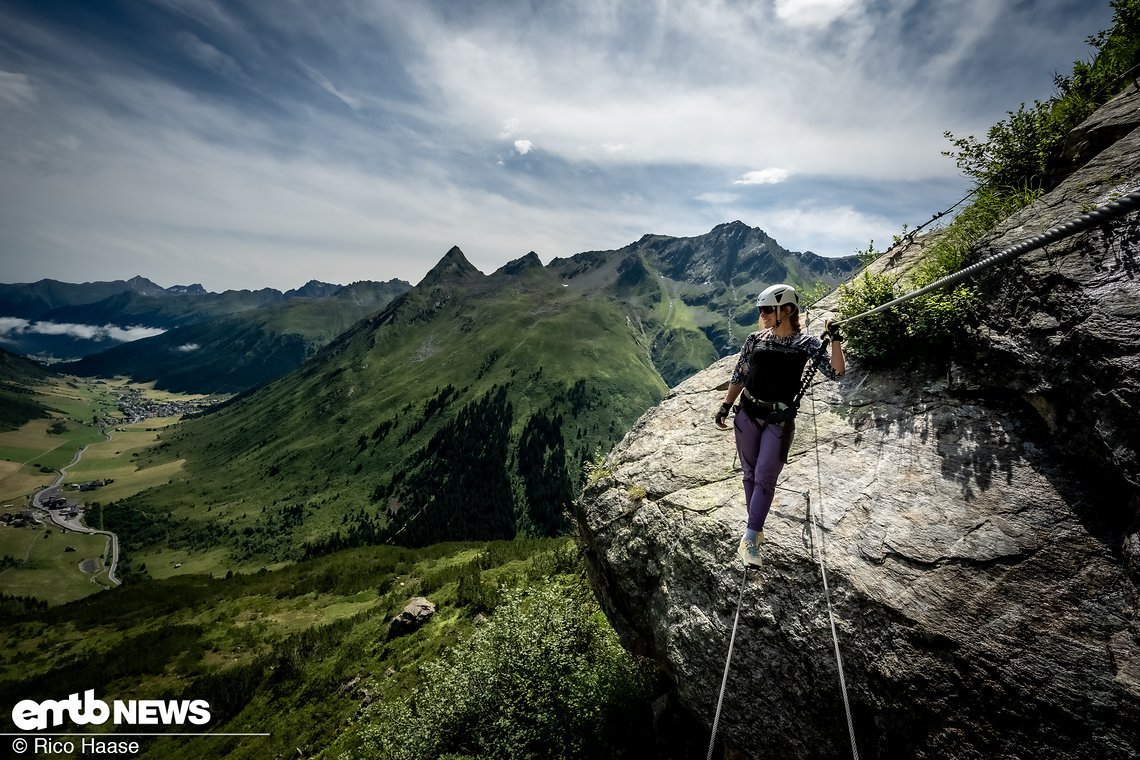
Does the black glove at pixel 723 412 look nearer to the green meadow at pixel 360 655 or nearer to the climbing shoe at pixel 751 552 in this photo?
Result: the climbing shoe at pixel 751 552

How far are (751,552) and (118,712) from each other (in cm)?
12023

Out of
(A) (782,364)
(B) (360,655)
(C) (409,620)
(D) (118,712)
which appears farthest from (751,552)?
(D) (118,712)

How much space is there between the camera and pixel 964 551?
7.71m

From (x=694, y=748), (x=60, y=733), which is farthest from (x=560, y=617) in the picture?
(x=60, y=733)

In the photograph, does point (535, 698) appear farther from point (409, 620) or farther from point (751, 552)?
point (409, 620)

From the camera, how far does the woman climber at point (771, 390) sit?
922 centimetres

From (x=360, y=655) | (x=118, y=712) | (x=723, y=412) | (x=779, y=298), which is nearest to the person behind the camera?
(x=779, y=298)

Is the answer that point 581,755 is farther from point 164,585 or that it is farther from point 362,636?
point 164,585

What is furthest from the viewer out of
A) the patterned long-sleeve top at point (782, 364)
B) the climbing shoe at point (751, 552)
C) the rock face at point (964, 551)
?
the patterned long-sleeve top at point (782, 364)

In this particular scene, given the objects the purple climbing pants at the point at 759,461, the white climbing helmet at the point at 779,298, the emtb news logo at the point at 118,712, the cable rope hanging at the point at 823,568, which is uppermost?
the white climbing helmet at the point at 779,298

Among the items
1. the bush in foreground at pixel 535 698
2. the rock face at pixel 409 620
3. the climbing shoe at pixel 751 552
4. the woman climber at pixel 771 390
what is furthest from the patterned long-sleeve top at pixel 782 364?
the rock face at pixel 409 620

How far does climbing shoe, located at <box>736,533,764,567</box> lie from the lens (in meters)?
9.13

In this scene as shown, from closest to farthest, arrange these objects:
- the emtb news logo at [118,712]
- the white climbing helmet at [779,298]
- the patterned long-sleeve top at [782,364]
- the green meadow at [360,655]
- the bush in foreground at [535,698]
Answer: the patterned long-sleeve top at [782,364], the white climbing helmet at [779,298], the bush in foreground at [535,698], the green meadow at [360,655], the emtb news logo at [118,712]

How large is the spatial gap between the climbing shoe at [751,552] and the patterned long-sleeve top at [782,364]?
2.99m
